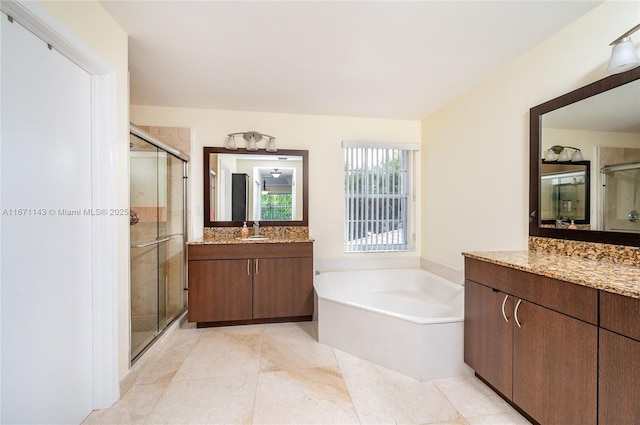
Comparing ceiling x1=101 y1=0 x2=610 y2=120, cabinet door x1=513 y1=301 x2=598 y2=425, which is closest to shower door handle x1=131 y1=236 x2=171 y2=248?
ceiling x1=101 y1=0 x2=610 y2=120

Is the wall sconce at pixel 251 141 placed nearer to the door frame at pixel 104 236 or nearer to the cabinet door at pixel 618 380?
the door frame at pixel 104 236

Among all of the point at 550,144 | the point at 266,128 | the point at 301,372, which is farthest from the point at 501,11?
the point at 301,372

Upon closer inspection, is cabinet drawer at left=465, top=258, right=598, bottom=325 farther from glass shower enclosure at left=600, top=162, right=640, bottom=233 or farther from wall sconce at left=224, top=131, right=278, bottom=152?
wall sconce at left=224, top=131, right=278, bottom=152

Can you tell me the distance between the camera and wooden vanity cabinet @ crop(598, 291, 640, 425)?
0.86m

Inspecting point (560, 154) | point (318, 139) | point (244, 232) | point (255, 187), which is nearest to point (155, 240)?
point (244, 232)

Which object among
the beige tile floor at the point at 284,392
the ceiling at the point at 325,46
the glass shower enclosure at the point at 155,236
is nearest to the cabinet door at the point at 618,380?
the beige tile floor at the point at 284,392

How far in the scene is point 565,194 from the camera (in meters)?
1.56

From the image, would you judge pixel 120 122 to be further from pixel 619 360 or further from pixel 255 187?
pixel 619 360

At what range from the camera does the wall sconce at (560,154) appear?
59.6 inches

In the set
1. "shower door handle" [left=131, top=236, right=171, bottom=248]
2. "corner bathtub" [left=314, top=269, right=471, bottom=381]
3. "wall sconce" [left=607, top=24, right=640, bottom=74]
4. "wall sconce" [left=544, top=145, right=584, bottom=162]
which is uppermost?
"wall sconce" [left=607, top=24, right=640, bottom=74]

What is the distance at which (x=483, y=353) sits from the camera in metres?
1.54

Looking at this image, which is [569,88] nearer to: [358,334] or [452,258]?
[452,258]

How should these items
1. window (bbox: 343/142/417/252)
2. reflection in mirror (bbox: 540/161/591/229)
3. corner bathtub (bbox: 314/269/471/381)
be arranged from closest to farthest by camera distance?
Result: reflection in mirror (bbox: 540/161/591/229) → corner bathtub (bbox: 314/269/471/381) → window (bbox: 343/142/417/252)

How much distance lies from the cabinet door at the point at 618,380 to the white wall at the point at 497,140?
1019mm
